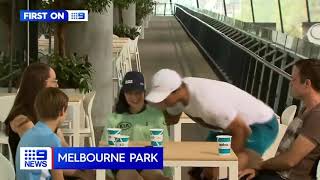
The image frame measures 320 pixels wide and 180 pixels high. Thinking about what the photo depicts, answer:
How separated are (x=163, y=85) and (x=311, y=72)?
0.71m

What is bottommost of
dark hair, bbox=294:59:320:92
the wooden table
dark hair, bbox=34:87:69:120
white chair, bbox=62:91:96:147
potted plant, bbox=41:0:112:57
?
white chair, bbox=62:91:96:147

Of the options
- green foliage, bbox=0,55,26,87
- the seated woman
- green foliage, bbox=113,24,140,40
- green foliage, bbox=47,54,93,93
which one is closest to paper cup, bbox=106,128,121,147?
the seated woman

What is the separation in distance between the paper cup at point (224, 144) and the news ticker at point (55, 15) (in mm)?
3209

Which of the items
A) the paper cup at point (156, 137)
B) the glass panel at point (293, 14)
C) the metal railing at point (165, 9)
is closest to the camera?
the paper cup at point (156, 137)

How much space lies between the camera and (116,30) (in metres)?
15.6

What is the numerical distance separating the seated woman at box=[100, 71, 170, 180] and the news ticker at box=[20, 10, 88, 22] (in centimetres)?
261

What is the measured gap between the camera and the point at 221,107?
353 cm

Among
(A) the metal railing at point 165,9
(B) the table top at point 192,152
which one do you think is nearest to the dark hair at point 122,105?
(B) the table top at point 192,152

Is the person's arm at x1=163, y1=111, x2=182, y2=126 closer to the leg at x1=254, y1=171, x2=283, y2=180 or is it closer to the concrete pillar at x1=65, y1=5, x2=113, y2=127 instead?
the leg at x1=254, y1=171, x2=283, y2=180

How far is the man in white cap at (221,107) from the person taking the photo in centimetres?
354

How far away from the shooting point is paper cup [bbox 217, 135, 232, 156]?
11.5 ft

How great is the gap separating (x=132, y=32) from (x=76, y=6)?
27.7ft

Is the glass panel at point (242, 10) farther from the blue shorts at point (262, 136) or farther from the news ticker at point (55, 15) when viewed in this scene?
the blue shorts at point (262, 136)

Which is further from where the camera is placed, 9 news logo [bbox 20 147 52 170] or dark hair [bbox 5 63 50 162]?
dark hair [bbox 5 63 50 162]
